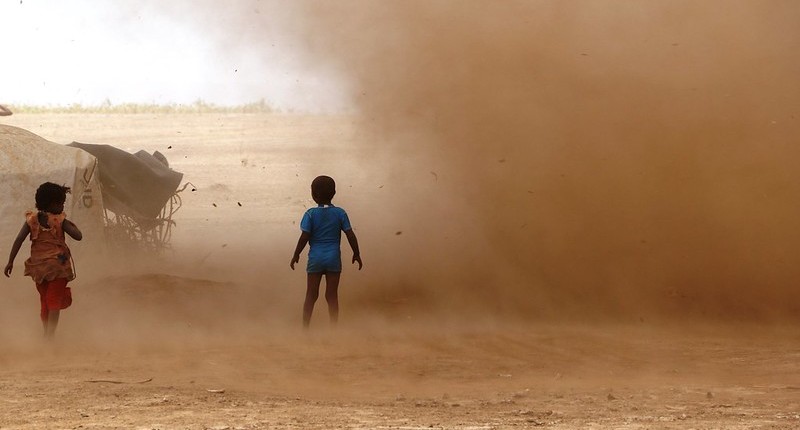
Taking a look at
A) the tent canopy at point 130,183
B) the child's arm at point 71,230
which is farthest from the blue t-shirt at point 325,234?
the tent canopy at point 130,183

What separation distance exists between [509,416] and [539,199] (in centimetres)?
453

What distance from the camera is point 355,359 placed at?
7.80 m

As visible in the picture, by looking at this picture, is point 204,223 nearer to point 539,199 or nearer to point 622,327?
point 539,199

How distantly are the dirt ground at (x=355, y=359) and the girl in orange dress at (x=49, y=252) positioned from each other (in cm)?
27

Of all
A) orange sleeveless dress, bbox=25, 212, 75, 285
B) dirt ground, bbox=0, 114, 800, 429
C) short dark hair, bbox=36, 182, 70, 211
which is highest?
short dark hair, bbox=36, 182, 70, 211

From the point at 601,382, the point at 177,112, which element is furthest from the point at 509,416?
the point at 177,112

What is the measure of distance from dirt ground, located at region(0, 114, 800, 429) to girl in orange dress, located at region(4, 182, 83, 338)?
269 millimetres

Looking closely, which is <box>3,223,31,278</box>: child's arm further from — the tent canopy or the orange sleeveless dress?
the tent canopy

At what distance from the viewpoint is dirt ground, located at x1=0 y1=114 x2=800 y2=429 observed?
6102 millimetres

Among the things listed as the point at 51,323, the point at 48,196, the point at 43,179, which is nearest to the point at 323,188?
the point at 48,196

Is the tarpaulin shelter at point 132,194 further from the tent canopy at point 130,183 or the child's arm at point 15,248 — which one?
Answer: the child's arm at point 15,248

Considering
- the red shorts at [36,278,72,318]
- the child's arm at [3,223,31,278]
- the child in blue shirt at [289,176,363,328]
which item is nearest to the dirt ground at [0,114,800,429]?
the red shorts at [36,278,72,318]

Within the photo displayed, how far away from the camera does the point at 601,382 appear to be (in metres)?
7.08

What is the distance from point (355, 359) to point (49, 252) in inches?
84.9
